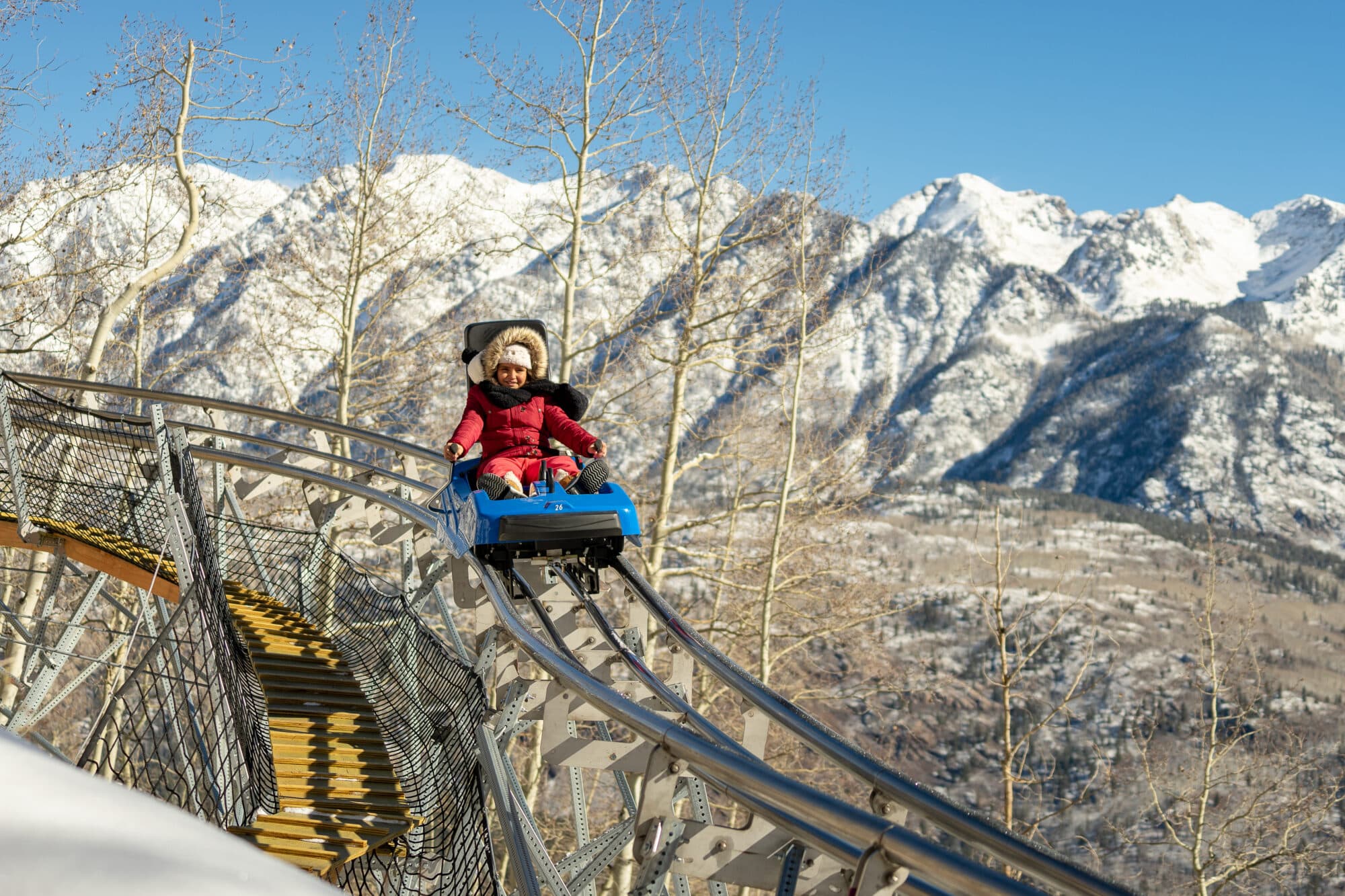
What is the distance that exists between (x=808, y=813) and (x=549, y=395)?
4889mm

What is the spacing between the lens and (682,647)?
16.2 ft

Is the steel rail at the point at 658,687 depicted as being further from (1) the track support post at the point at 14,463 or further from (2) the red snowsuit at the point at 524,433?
(1) the track support post at the point at 14,463

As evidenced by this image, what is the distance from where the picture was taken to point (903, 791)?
267 centimetres

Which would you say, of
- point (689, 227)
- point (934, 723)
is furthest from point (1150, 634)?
point (689, 227)

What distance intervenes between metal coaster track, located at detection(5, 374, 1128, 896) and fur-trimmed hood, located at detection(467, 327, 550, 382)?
0.88 m

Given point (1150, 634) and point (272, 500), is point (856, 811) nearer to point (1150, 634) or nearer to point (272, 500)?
point (272, 500)

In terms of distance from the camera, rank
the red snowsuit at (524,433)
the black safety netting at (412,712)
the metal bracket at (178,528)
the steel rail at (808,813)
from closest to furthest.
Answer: the steel rail at (808,813) < the black safety netting at (412,712) < the metal bracket at (178,528) < the red snowsuit at (524,433)

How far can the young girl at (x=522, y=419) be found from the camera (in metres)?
6.25

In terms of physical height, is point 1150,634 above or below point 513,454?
below

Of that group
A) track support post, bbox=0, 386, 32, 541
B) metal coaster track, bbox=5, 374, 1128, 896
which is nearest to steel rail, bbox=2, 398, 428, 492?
track support post, bbox=0, 386, 32, 541

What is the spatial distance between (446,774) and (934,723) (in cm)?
11619

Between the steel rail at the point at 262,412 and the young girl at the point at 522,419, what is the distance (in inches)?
16.8

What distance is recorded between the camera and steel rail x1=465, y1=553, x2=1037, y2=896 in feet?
6.14

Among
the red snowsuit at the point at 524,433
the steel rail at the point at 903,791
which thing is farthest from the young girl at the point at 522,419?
the steel rail at the point at 903,791
